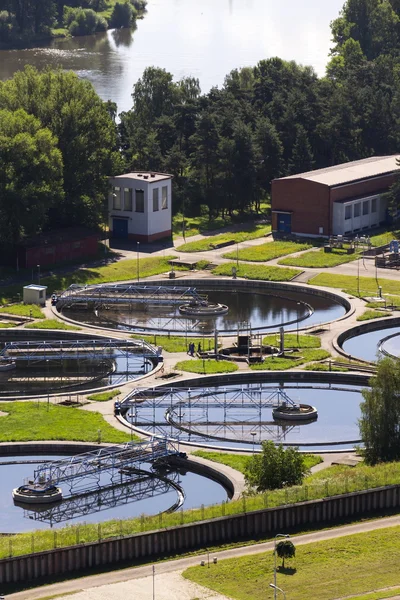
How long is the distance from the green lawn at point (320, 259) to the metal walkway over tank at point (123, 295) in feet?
29.0

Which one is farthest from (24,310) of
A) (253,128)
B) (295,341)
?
(253,128)

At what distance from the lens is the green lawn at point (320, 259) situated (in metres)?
88.4

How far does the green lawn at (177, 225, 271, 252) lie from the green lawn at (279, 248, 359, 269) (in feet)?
19.4

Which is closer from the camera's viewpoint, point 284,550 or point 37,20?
point 284,550

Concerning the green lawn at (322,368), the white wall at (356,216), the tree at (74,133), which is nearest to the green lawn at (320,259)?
the white wall at (356,216)

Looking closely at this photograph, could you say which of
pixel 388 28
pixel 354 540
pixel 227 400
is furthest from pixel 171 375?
pixel 388 28

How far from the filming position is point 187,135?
111250 mm

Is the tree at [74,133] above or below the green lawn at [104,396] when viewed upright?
above

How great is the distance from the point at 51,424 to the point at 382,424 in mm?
13773

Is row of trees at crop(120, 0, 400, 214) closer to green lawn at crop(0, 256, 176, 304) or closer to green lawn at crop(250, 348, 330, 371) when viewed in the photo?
green lawn at crop(0, 256, 176, 304)

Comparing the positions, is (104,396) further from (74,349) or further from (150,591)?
(150,591)

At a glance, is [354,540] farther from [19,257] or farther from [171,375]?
[19,257]

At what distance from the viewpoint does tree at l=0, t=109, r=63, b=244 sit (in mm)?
84062

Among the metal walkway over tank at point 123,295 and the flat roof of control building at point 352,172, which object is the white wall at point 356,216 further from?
the metal walkway over tank at point 123,295
